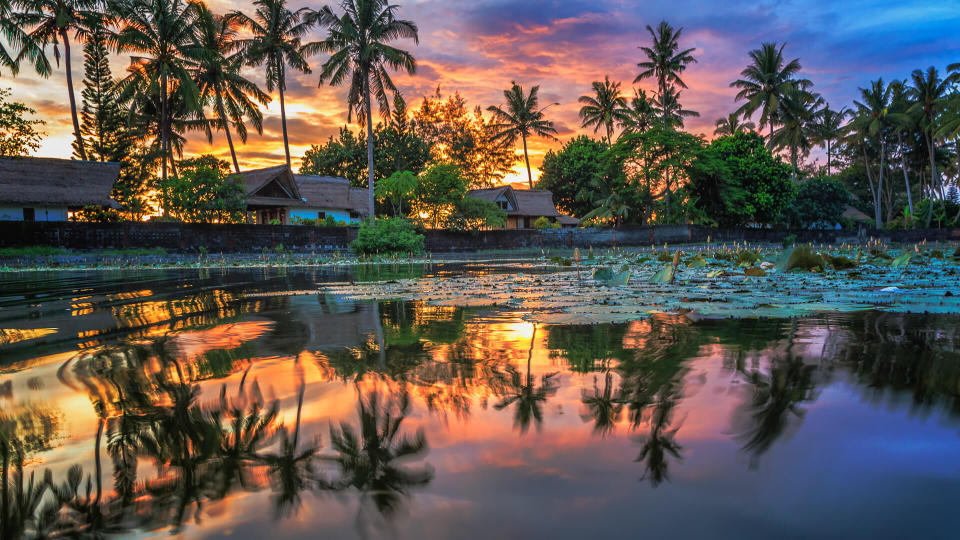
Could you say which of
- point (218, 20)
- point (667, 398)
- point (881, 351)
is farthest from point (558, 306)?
point (218, 20)

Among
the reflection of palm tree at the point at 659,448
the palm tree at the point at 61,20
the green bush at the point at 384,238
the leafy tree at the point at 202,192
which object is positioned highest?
the palm tree at the point at 61,20

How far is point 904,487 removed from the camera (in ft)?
3.94

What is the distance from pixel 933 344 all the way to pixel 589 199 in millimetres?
50730

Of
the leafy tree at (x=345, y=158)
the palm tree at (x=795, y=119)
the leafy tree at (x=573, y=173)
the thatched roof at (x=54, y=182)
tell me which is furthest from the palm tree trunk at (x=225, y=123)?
the palm tree at (x=795, y=119)

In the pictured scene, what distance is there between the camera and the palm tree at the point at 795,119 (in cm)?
4809

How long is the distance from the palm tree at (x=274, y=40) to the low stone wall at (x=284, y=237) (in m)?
15.0

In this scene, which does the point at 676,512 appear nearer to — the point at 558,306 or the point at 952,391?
the point at 952,391

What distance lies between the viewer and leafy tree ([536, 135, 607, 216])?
51312 millimetres

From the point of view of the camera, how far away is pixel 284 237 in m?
24.8

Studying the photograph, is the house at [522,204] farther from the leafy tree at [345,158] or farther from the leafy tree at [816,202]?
the leafy tree at [816,202]

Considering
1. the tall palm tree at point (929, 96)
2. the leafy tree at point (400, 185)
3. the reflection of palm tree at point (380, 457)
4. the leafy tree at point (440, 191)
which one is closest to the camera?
the reflection of palm tree at point (380, 457)

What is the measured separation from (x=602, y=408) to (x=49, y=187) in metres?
33.2

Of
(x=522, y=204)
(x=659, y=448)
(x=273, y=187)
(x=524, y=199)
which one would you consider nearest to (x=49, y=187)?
(x=273, y=187)

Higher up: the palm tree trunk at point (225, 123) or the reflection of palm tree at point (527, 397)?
the palm tree trunk at point (225, 123)
